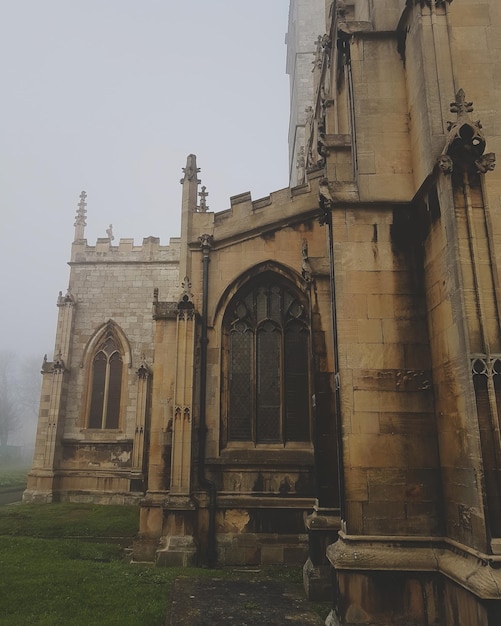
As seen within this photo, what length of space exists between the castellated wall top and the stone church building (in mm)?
10217

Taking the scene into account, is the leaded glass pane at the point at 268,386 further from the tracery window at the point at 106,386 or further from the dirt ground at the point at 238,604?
the tracery window at the point at 106,386

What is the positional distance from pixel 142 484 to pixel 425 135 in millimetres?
16896

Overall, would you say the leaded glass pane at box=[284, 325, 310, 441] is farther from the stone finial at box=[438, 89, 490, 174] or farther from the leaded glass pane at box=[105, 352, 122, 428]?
the leaded glass pane at box=[105, 352, 122, 428]

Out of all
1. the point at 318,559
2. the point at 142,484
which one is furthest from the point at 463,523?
the point at 142,484

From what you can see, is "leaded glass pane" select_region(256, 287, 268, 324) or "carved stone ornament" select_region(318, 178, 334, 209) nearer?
"carved stone ornament" select_region(318, 178, 334, 209)


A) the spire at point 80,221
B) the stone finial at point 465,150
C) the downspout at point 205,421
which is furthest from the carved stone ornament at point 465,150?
the spire at point 80,221

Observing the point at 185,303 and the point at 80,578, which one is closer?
the point at 80,578

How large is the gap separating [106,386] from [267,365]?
470 inches

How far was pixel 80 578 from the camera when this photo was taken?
28.6ft

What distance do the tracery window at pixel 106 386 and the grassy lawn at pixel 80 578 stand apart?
6.84 m

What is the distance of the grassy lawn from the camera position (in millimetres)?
6797

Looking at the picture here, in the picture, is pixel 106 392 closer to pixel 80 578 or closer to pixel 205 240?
pixel 205 240

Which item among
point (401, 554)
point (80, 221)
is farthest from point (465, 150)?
point (80, 221)

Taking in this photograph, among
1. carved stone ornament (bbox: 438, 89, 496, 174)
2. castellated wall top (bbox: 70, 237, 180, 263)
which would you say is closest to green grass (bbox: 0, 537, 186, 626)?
carved stone ornament (bbox: 438, 89, 496, 174)
